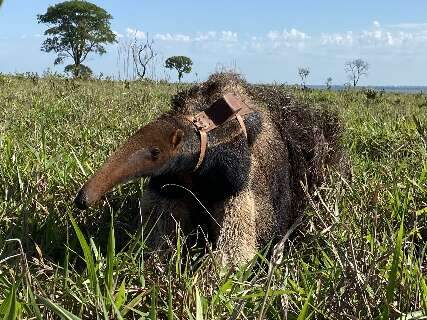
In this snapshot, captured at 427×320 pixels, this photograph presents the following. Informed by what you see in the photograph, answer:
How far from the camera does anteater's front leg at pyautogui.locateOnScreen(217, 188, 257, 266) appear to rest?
10.8ft

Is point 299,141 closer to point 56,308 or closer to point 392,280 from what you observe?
point 392,280

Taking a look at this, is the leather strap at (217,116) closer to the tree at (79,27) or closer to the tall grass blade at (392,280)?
the tall grass blade at (392,280)

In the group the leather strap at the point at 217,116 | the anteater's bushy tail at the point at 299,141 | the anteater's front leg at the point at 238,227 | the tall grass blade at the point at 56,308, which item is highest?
the leather strap at the point at 217,116

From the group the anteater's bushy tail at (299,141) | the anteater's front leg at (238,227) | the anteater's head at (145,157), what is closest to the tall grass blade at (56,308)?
the anteater's head at (145,157)

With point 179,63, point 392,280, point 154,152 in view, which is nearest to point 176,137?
A: point 154,152

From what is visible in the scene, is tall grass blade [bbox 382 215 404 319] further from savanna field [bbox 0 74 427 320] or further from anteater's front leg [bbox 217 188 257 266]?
anteater's front leg [bbox 217 188 257 266]

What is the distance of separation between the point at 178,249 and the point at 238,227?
3.23 feet

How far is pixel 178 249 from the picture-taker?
7.89 ft

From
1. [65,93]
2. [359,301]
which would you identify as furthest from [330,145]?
[65,93]

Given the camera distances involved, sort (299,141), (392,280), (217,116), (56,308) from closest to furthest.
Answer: (56,308) → (392,280) → (217,116) → (299,141)

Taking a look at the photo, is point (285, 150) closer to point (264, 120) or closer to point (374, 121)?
point (264, 120)

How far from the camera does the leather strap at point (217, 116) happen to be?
305cm

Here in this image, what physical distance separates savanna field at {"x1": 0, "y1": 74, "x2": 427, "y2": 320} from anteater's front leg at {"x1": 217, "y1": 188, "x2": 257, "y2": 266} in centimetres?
16

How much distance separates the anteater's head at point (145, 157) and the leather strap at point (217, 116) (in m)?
0.06
